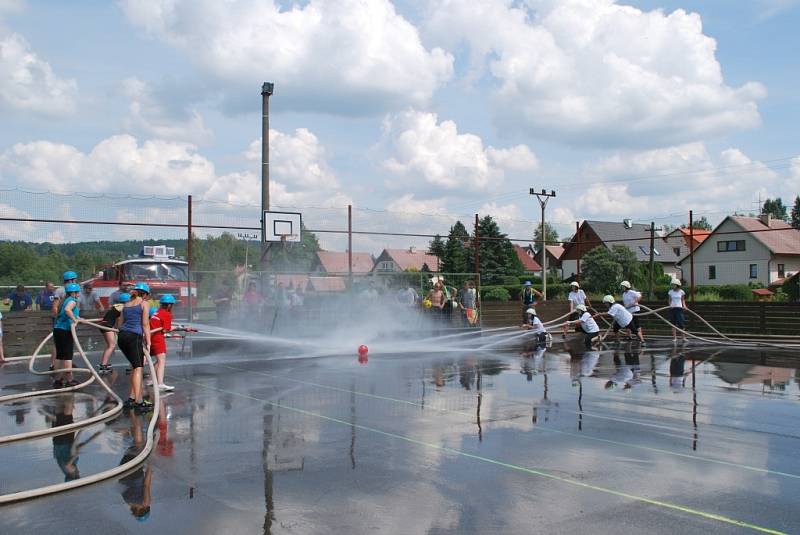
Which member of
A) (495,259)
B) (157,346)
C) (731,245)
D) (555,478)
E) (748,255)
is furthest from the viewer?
(731,245)

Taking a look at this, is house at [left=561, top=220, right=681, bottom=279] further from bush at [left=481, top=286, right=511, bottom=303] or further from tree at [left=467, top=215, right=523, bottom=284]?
bush at [left=481, top=286, right=511, bottom=303]

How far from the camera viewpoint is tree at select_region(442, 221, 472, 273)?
24375 mm

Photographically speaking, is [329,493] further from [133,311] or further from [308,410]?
[133,311]

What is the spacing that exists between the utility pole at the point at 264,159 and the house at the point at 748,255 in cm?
4863

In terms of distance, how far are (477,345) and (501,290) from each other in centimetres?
2005

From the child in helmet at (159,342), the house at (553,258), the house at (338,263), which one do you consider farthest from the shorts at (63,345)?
the house at (553,258)

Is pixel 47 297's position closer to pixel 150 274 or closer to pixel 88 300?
pixel 88 300

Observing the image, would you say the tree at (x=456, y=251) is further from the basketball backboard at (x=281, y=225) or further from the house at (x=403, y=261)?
the basketball backboard at (x=281, y=225)

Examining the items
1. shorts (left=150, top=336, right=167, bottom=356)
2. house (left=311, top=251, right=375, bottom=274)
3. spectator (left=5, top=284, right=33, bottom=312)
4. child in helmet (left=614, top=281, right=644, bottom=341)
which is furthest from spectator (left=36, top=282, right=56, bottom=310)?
child in helmet (left=614, top=281, right=644, bottom=341)

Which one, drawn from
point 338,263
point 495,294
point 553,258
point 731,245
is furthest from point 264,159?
point 553,258

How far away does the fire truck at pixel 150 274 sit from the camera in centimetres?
2247

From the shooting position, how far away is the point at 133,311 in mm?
9469

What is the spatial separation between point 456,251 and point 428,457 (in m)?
19.8

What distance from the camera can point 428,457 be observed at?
694cm
